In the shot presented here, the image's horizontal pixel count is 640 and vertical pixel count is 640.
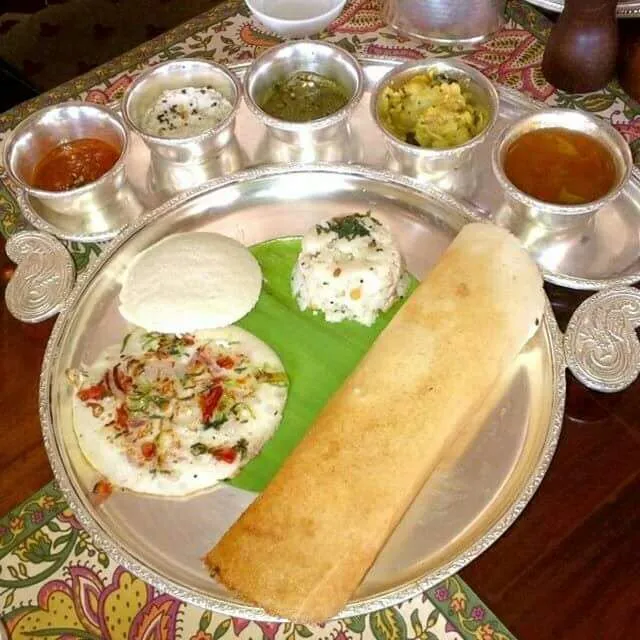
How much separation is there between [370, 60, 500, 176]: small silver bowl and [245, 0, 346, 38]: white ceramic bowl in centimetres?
38

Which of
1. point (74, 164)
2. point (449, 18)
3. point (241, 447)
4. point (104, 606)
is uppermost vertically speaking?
point (449, 18)

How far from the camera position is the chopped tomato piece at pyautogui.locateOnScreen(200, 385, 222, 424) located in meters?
1.60

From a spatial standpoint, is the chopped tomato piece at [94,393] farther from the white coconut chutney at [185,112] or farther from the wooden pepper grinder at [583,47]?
the wooden pepper grinder at [583,47]

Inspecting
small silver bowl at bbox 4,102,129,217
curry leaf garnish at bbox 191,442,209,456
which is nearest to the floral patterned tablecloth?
small silver bowl at bbox 4,102,129,217

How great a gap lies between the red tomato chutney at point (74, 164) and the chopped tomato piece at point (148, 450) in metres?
0.71

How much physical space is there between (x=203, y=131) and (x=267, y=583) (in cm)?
113

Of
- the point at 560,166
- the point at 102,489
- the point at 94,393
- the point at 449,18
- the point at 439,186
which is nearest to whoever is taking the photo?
the point at 102,489

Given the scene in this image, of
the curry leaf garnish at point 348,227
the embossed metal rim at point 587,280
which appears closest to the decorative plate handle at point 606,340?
the embossed metal rim at point 587,280

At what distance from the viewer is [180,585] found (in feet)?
4.64

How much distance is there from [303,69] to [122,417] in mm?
1057

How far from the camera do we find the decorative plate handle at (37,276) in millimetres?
1792

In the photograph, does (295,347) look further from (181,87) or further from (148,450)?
(181,87)

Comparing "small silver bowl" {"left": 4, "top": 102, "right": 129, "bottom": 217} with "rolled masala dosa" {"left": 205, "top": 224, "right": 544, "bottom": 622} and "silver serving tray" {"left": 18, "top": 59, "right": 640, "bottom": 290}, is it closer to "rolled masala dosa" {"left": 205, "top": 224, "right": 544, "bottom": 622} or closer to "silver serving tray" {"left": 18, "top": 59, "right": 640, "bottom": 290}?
"silver serving tray" {"left": 18, "top": 59, "right": 640, "bottom": 290}


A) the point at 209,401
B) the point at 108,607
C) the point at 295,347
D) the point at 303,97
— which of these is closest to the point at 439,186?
the point at 303,97
